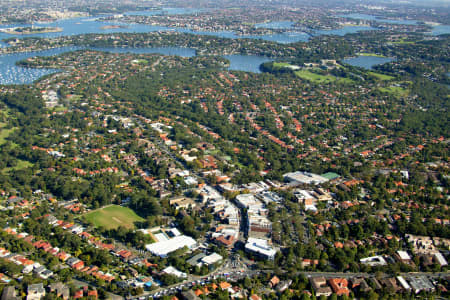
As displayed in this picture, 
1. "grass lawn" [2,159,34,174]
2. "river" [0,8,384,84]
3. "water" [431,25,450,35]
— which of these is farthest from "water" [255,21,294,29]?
"grass lawn" [2,159,34,174]

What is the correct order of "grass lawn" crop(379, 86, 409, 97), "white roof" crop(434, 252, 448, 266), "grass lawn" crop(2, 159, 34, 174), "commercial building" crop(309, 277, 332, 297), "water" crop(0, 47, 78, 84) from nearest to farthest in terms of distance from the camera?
"commercial building" crop(309, 277, 332, 297) < "white roof" crop(434, 252, 448, 266) < "grass lawn" crop(2, 159, 34, 174) < "water" crop(0, 47, 78, 84) < "grass lawn" crop(379, 86, 409, 97)

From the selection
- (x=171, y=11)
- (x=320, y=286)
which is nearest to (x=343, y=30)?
(x=171, y=11)

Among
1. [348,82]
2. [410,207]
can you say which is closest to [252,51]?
[348,82]

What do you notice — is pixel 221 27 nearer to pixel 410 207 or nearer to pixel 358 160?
pixel 358 160

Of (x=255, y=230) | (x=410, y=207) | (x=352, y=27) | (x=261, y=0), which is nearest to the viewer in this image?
(x=255, y=230)

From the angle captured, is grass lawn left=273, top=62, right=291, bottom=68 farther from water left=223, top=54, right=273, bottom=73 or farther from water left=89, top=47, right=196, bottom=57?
water left=89, top=47, right=196, bottom=57

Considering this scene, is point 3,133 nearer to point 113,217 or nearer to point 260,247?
point 113,217
